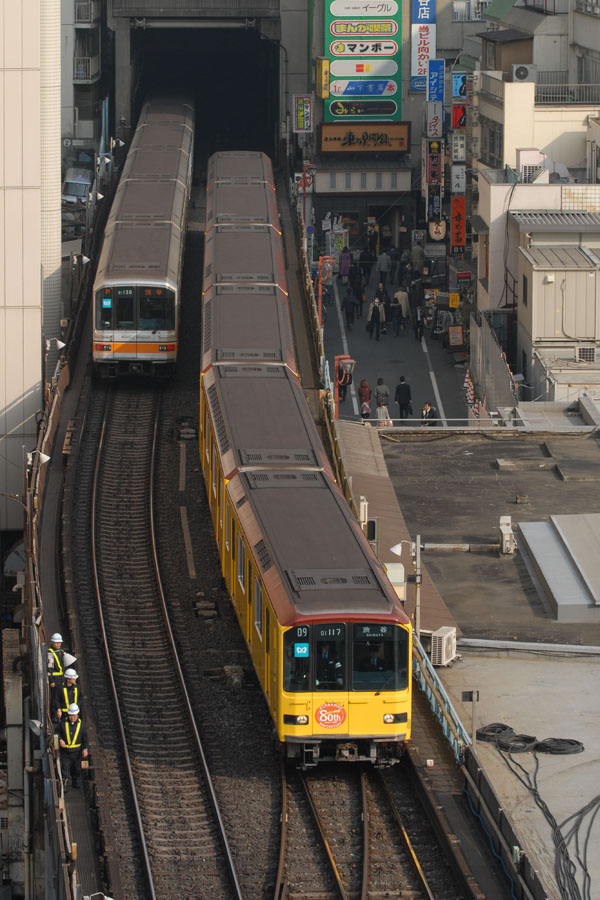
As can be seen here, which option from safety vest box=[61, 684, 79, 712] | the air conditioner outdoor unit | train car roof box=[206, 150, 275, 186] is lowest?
the air conditioner outdoor unit

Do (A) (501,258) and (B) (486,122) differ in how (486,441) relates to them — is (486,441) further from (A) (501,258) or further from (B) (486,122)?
(B) (486,122)

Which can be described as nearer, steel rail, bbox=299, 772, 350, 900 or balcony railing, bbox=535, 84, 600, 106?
steel rail, bbox=299, 772, 350, 900

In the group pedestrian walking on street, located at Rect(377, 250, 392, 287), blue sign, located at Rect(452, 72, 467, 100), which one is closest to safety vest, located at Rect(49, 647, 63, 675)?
pedestrian walking on street, located at Rect(377, 250, 392, 287)

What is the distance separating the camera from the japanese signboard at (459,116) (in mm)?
48812

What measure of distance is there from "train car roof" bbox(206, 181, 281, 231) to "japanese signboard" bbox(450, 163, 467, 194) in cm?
795

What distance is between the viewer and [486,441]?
32719 mm

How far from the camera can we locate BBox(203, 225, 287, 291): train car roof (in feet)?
106

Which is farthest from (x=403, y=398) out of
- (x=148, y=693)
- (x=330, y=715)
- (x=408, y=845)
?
(x=408, y=845)

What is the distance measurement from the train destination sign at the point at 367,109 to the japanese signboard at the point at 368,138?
43 cm

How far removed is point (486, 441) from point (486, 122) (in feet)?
55.8

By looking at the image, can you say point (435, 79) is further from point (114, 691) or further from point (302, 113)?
point (114, 691)

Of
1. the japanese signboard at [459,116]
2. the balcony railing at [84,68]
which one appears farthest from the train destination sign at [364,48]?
the balcony railing at [84,68]

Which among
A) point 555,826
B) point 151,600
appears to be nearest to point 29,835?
point 151,600

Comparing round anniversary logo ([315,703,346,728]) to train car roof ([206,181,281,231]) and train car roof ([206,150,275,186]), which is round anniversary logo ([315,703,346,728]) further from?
train car roof ([206,150,275,186])
